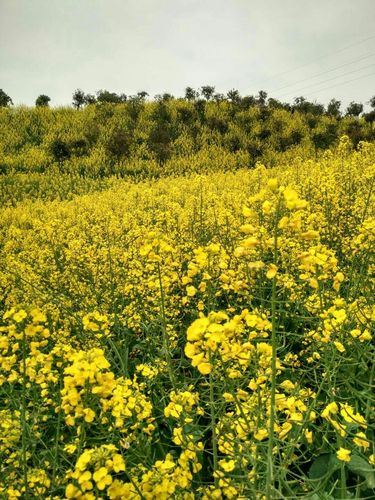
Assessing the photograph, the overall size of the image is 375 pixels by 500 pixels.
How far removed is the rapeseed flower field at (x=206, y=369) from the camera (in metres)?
1.40

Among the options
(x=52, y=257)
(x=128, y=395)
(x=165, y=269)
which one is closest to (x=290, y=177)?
(x=52, y=257)

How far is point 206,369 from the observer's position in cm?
129

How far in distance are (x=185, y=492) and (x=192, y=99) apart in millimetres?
21500

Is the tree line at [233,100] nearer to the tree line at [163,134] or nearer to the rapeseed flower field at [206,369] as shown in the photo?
the tree line at [163,134]

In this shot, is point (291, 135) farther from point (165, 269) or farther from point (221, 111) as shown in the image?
point (165, 269)

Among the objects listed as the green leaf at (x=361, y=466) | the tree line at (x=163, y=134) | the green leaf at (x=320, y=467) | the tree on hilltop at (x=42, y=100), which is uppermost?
the tree on hilltop at (x=42, y=100)

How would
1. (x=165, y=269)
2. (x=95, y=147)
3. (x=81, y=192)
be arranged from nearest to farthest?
(x=165, y=269)
(x=81, y=192)
(x=95, y=147)

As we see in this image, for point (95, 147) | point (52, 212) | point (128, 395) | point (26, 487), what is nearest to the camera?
point (26, 487)

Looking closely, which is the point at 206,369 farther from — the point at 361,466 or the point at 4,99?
the point at 4,99

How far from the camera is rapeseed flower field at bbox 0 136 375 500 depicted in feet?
4.58

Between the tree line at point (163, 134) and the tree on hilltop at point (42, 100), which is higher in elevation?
the tree on hilltop at point (42, 100)

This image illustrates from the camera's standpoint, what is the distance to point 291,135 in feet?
55.0

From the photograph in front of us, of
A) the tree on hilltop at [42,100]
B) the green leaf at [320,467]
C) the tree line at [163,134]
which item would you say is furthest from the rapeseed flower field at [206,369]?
the tree on hilltop at [42,100]

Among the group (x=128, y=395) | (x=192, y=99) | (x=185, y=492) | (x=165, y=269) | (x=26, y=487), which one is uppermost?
(x=192, y=99)
